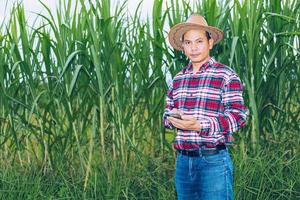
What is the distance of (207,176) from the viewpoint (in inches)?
88.5

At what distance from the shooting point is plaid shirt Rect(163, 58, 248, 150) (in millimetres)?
2178

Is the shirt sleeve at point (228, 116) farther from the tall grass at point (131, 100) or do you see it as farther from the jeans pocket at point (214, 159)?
the tall grass at point (131, 100)

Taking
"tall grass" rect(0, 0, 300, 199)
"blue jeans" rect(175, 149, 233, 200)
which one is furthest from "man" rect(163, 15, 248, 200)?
"tall grass" rect(0, 0, 300, 199)

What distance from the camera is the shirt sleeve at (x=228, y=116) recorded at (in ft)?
7.07

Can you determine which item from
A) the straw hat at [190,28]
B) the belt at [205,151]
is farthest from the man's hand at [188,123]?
the straw hat at [190,28]

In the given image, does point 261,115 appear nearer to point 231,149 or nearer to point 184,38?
point 231,149

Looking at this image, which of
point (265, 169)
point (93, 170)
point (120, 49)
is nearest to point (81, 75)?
point (120, 49)

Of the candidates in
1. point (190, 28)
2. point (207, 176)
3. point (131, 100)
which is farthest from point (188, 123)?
point (131, 100)

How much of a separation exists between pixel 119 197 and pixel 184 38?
4.11 ft

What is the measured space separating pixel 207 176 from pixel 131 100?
1.28m

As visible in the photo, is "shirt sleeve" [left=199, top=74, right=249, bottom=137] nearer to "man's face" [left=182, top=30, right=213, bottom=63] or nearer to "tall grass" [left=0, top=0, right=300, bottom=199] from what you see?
"man's face" [left=182, top=30, right=213, bottom=63]

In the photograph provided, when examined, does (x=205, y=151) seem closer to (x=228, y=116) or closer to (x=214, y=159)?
(x=214, y=159)

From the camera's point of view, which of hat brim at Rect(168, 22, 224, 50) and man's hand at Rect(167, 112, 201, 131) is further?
hat brim at Rect(168, 22, 224, 50)

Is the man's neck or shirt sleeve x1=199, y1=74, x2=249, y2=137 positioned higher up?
the man's neck
